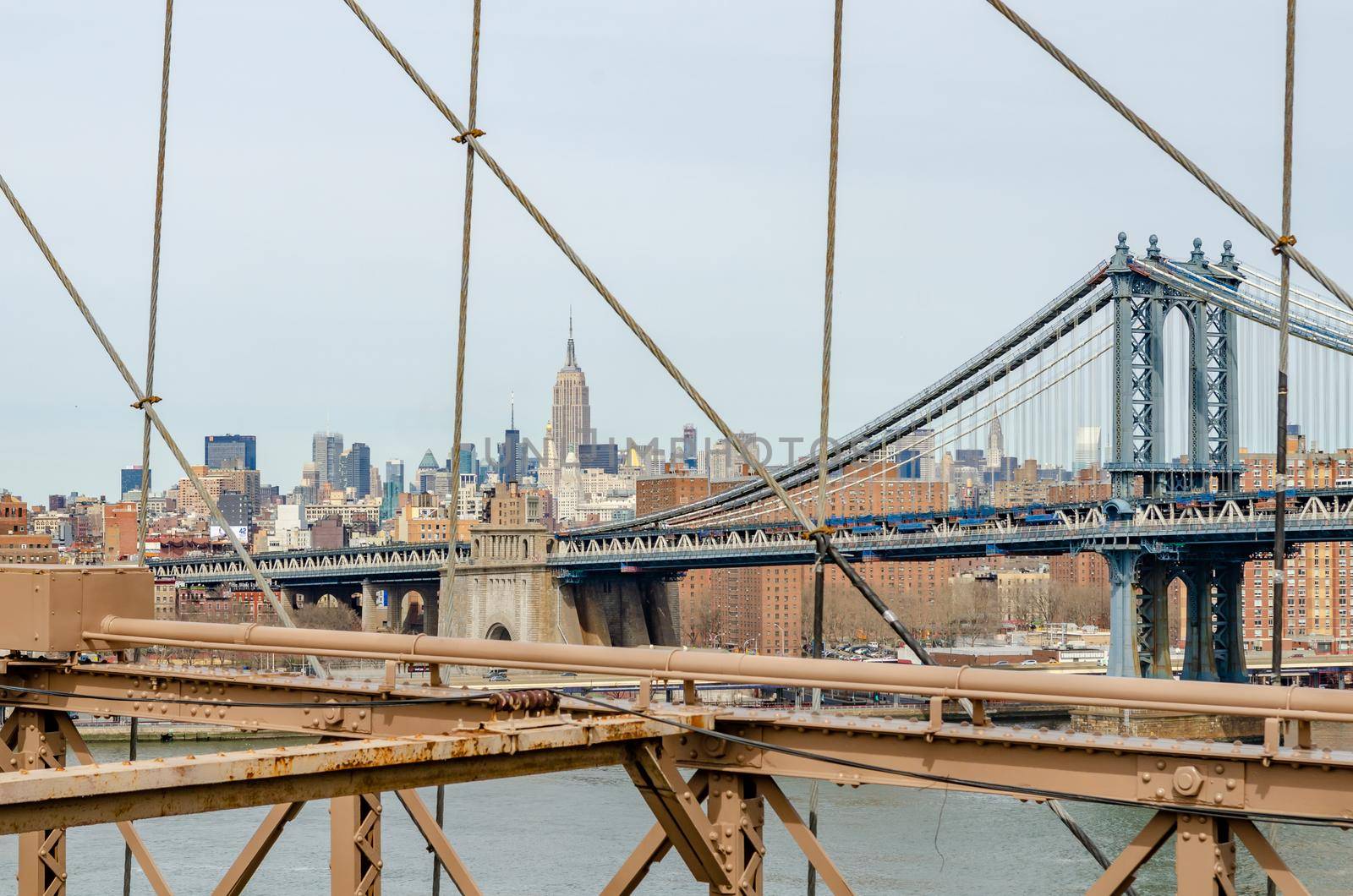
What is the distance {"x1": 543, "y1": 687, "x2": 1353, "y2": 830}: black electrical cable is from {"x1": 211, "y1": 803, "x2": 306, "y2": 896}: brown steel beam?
3.10ft

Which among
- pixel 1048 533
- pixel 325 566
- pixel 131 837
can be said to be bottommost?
pixel 325 566

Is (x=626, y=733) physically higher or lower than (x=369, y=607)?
higher

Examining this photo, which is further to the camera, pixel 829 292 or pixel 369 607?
pixel 369 607

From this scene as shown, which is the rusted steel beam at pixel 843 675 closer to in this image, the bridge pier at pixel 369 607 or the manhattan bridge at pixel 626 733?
the manhattan bridge at pixel 626 733

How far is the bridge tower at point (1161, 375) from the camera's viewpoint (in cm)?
4606

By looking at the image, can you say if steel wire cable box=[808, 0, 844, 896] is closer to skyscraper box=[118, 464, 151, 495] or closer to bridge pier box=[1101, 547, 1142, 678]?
bridge pier box=[1101, 547, 1142, 678]

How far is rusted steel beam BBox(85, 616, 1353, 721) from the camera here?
13.9 ft

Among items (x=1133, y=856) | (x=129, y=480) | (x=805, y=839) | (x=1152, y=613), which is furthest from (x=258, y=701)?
(x=129, y=480)

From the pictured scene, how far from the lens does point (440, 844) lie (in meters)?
5.50

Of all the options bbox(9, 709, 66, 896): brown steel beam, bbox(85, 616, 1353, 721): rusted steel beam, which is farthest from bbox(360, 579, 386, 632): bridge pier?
bbox(85, 616, 1353, 721): rusted steel beam

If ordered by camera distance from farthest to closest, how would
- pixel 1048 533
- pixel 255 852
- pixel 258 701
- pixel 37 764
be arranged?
pixel 1048 533, pixel 37 764, pixel 258 701, pixel 255 852

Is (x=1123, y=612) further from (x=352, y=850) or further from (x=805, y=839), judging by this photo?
(x=805, y=839)

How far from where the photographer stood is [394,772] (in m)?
4.46

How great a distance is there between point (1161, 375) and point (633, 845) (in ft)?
77.0
